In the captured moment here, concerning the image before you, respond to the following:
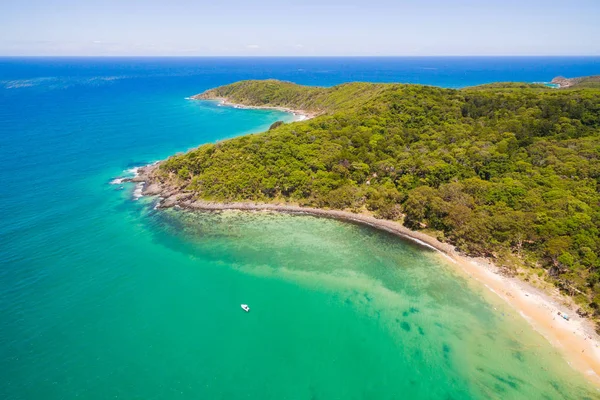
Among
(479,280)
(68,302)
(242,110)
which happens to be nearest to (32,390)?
(68,302)

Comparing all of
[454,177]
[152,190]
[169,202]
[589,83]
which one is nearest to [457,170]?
[454,177]

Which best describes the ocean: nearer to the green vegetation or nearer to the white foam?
the white foam

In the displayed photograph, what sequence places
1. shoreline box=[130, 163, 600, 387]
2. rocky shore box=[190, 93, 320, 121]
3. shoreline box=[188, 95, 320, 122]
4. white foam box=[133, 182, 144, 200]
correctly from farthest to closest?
rocky shore box=[190, 93, 320, 121], shoreline box=[188, 95, 320, 122], white foam box=[133, 182, 144, 200], shoreline box=[130, 163, 600, 387]

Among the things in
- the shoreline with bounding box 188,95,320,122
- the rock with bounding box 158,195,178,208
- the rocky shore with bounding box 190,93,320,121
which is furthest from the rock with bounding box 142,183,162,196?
the rocky shore with bounding box 190,93,320,121

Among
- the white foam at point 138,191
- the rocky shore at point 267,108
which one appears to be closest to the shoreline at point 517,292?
the white foam at point 138,191

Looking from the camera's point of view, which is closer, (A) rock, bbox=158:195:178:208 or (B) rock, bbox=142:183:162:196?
(A) rock, bbox=158:195:178:208

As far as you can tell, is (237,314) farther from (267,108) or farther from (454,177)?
(267,108)

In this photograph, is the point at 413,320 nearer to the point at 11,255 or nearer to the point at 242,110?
the point at 11,255
